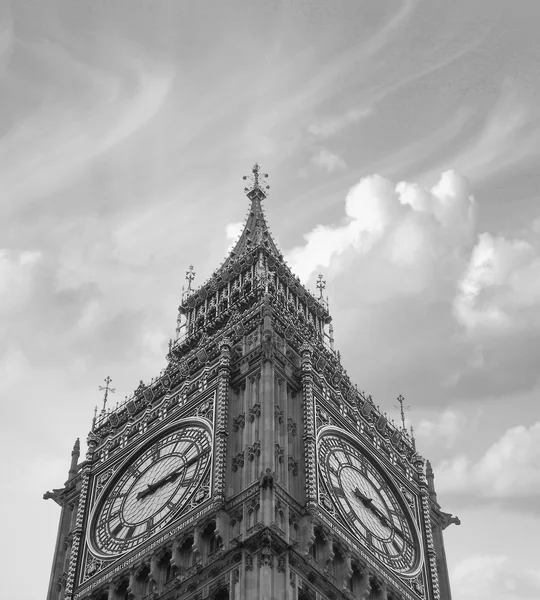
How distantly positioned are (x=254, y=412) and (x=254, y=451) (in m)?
2.74

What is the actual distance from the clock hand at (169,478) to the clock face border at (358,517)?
5352mm

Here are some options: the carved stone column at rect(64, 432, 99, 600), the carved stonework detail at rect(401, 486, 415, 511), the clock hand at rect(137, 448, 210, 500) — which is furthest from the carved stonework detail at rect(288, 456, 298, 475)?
the carved stone column at rect(64, 432, 99, 600)

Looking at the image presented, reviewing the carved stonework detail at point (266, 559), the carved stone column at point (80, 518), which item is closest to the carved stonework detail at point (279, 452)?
the carved stonework detail at point (266, 559)

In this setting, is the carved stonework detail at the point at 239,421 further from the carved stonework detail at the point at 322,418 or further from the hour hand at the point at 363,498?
the hour hand at the point at 363,498

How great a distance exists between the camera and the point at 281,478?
197 feet

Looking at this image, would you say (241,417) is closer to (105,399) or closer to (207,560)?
(207,560)

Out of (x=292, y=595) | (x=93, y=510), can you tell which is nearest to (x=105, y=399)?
(x=93, y=510)

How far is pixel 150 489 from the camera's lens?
63969mm

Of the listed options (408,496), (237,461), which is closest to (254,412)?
(237,461)

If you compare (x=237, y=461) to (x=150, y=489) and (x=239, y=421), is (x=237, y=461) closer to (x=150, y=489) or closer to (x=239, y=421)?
(x=239, y=421)

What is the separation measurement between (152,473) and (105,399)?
11.3m

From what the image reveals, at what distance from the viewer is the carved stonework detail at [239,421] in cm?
6316

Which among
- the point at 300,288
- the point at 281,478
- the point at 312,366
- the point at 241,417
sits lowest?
the point at 281,478

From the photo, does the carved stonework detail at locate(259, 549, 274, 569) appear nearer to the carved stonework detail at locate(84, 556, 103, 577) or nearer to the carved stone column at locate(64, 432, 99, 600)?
the carved stonework detail at locate(84, 556, 103, 577)
